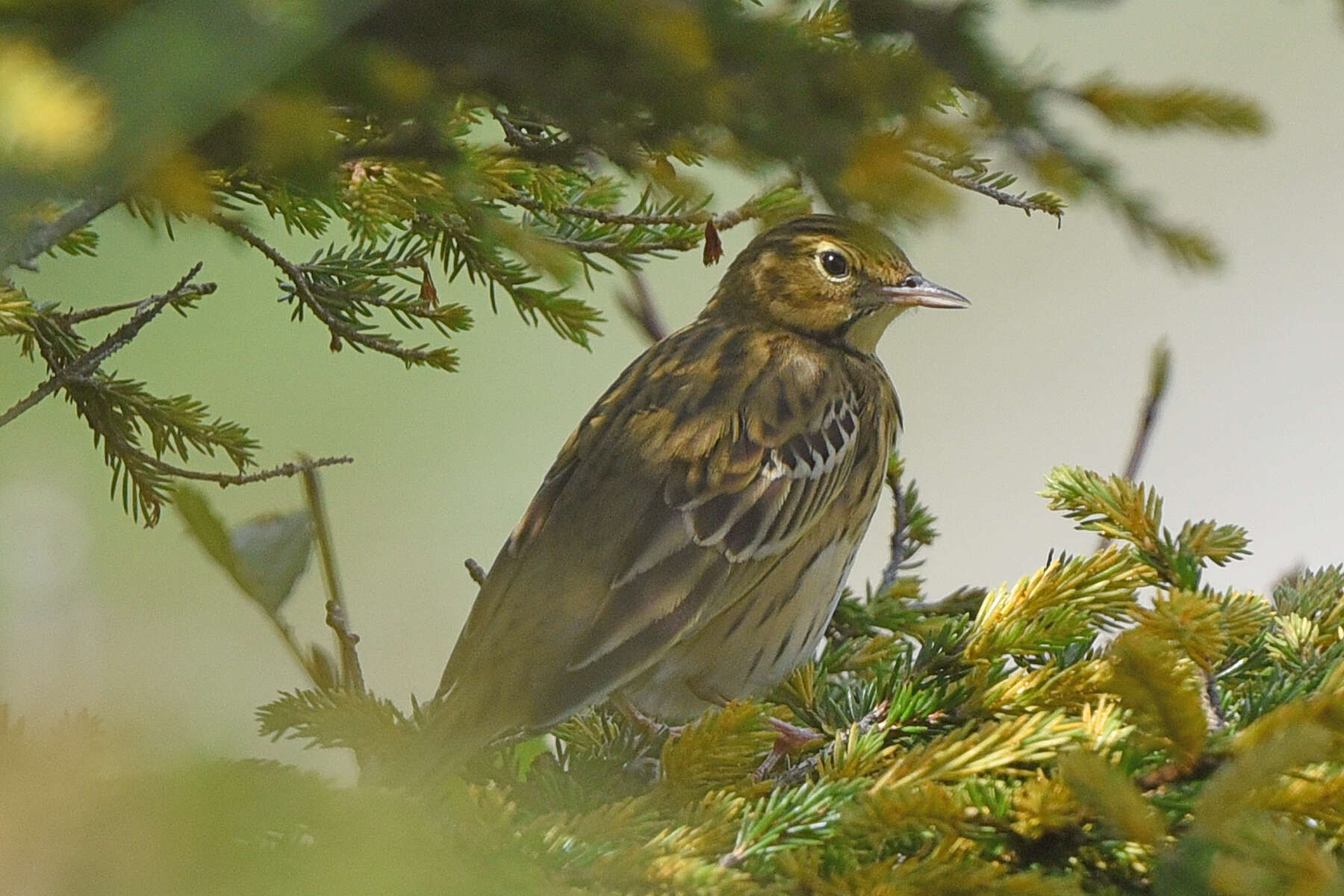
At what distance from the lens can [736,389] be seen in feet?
5.75

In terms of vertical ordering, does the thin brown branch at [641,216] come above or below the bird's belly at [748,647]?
above

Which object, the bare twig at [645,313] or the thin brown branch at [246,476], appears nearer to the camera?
the thin brown branch at [246,476]

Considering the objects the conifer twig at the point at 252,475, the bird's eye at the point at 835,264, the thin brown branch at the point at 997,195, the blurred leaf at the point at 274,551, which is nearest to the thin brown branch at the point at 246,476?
A: the conifer twig at the point at 252,475

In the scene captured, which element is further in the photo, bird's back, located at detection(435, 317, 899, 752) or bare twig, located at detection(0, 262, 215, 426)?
bird's back, located at detection(435, 317, 899, 752)

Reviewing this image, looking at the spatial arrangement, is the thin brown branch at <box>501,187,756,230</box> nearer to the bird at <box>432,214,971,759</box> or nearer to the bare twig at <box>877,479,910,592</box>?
the bird at <box>432,214,971,759</box>

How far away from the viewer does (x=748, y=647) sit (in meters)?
1.66

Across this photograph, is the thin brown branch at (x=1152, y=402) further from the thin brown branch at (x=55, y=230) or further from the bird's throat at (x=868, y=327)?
the thin brown branch at (x=55, y=230)


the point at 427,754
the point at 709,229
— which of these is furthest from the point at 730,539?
the point at 427,754

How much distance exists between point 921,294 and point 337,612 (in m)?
1.05

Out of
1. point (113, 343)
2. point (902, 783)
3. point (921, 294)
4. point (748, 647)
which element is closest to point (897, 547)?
point (748, 647)

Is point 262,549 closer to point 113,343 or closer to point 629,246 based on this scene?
point 113,343

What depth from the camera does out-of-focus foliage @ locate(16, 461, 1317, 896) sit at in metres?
0.62

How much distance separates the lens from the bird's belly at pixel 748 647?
1.62 metres

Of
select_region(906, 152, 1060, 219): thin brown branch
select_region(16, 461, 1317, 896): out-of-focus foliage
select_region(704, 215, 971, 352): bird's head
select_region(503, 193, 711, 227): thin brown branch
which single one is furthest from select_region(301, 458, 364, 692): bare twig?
select_region(704, 215, 971, 352): bird's head
